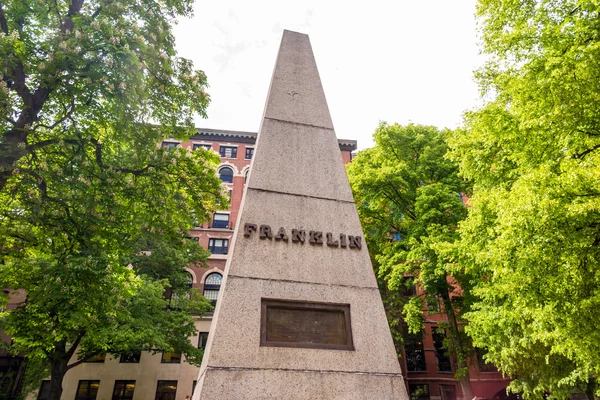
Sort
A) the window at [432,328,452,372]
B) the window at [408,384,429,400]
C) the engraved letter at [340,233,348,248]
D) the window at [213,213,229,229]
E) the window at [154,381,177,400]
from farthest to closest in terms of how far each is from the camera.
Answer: the window at [213,213,229,229], the window at [432,328,452,372], the window at [408,384,429,400], the window at [154,381,177,400], the engraved letter at [340,233,348,248]

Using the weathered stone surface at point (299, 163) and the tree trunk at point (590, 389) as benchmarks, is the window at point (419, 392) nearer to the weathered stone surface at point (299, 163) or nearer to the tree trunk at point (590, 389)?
the tree trunk at point (590, 389)

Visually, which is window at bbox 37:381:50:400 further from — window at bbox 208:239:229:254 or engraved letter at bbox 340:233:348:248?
engraved letter at bbox 340:233:348:248

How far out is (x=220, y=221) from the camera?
1281 inches

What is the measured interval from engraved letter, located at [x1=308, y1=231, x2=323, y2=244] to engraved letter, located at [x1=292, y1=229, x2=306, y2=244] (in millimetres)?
126

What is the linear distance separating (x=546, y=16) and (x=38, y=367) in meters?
27.7

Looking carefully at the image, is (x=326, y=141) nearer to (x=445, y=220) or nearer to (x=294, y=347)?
(x=294, y=347)

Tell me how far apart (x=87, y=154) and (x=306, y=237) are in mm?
7348

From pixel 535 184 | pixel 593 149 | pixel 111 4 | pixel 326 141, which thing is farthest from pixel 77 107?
pixel 593 149

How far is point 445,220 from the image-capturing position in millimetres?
17625

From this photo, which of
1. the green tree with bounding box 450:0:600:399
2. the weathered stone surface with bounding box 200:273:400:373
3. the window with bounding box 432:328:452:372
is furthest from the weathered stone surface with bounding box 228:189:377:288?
the window with bounding box 432:328:452:372

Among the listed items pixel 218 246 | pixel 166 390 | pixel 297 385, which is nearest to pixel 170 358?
pixel 166 390

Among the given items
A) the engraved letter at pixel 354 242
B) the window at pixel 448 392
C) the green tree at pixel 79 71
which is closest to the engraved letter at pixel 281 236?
the engraved letter at pixel 354 242

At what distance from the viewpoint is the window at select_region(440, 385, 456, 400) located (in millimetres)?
26625

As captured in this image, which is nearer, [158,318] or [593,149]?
[593,149]
